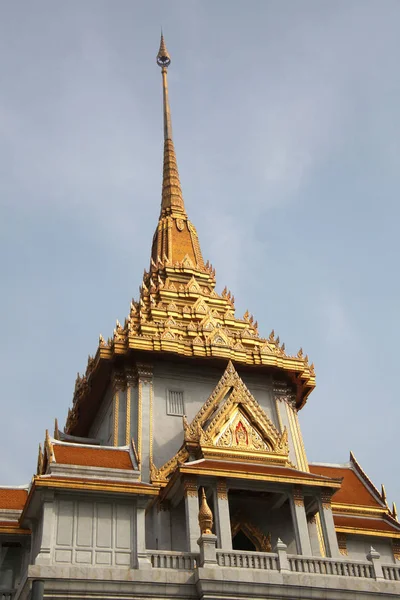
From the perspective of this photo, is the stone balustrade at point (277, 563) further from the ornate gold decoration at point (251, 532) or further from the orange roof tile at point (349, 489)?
the orange roof tile at point (349, 489)

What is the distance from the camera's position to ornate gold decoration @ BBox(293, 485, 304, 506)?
21969 millimetres

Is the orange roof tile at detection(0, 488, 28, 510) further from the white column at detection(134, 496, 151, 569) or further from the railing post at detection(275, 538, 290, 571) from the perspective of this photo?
the railing post at detection(275, 538, 290, 571)

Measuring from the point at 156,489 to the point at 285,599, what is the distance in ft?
13.4

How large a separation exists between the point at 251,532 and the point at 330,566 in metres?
4.14

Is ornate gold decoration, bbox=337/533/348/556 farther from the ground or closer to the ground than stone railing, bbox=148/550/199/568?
farther from the ground

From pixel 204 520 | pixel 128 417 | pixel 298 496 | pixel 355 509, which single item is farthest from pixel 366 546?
A: pixel 128 417

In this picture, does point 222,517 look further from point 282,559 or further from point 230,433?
point 230,433

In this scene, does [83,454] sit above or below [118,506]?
above

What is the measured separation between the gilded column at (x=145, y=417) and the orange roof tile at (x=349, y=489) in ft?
22.5

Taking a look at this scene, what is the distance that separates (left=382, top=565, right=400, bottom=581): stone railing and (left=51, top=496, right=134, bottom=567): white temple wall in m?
6.78

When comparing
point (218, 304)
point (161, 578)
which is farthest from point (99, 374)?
point (161, 578)

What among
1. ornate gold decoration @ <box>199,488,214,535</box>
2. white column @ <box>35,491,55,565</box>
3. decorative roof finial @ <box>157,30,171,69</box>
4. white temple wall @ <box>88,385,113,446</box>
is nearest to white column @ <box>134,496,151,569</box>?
ornate gold decoration @ <box>199,488,214,535</box>

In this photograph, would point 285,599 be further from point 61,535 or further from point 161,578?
point 61,535

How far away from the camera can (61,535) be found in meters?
18.6
